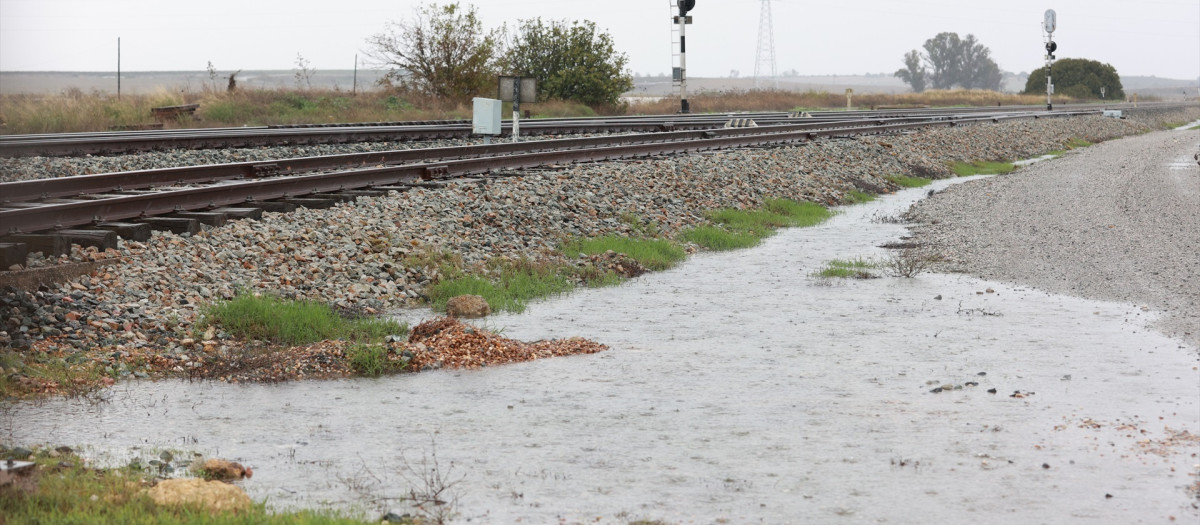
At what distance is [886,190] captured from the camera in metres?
25.5

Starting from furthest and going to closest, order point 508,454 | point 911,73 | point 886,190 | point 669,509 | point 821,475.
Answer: point 911,73
point 886,190
point 508,454
point 821,475
point 669,509

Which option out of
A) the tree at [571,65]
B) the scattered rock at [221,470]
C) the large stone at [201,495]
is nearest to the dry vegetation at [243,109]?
the tree at [571,65]

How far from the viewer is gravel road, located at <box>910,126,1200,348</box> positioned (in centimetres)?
1168

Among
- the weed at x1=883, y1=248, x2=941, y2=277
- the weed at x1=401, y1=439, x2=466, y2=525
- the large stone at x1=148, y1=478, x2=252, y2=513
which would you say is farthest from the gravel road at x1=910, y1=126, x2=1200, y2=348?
the large stone at x1=148, y1=478, x2=252, y2=513

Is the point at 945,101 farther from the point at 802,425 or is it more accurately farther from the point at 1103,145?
the point at 802,425

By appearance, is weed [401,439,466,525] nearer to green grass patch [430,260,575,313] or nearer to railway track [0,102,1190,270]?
railway track [0,102,1190,270]

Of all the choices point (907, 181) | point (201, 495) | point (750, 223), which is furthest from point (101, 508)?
point (907, 181)

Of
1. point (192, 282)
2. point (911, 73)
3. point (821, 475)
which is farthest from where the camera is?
point (911, 73)

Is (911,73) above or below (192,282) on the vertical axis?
above

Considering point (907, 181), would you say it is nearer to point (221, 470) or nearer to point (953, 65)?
point (221, 470)

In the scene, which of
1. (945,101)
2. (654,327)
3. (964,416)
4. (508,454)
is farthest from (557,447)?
(945,101)

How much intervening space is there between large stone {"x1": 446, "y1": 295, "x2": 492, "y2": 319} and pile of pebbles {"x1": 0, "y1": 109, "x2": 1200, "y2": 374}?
557mm

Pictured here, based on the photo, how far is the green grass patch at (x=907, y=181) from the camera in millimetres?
27188

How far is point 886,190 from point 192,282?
1850 cm
